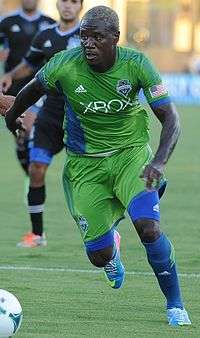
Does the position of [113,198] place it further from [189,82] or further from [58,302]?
[189,82]

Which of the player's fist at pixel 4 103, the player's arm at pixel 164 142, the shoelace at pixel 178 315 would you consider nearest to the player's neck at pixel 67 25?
the player's fist at pixel 4 103

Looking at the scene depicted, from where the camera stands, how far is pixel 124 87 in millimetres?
8219

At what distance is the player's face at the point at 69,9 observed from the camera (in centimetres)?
1199

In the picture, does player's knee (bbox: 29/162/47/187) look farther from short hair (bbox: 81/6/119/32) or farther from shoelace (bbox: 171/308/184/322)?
shoelace (bbox: 171/308/184/322)

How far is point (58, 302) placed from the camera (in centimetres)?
880

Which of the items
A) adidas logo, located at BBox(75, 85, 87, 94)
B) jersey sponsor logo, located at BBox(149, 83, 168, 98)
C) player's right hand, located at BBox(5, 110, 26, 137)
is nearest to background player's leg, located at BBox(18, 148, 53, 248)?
player's right hand, located at BBox(5, 110, 26, 137)

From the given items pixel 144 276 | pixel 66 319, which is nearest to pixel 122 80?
pixel 66 319

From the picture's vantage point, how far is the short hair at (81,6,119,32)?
804 cm

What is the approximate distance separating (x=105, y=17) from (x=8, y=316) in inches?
84.3

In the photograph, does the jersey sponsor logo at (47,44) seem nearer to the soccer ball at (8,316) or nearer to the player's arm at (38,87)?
the player's arm at (38,87)

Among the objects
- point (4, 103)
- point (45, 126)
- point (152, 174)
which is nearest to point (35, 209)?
point (45, 126)

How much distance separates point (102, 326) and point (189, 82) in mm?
29859

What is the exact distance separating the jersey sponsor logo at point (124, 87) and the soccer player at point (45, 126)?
3.54m

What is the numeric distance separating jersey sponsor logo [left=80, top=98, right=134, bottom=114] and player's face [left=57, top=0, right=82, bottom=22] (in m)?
3.81
